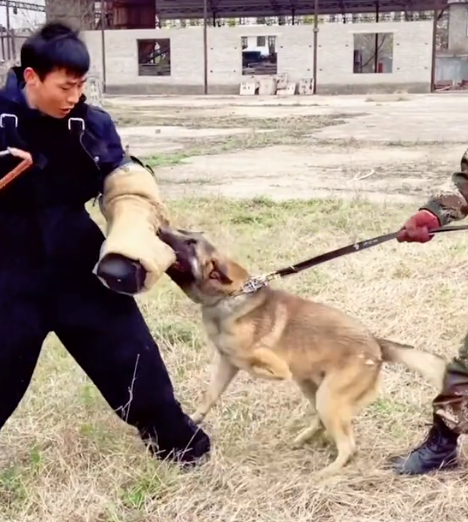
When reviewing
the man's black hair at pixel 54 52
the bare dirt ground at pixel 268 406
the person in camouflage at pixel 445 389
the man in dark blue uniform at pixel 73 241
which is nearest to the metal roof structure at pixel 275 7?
the bare dirt ground at pixel 268 406

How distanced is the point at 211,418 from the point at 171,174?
26.2 ft

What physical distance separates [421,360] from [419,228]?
1.79 feet

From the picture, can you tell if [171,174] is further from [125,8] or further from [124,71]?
[125,8]

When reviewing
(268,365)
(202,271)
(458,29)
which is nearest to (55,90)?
(202,271)

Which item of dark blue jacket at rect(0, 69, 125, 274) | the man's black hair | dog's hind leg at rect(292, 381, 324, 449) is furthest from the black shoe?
the man's black hair

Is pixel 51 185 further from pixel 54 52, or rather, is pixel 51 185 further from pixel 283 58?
pixel 283 58

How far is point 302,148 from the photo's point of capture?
14.5m

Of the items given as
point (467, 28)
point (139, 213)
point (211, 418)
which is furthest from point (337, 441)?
point (467, 28)

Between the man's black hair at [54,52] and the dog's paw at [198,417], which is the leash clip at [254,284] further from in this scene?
the man's black hair at [54,52]

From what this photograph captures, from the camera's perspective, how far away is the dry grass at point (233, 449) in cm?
305

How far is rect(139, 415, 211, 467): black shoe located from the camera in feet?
10.6

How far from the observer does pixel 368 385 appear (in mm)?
3332

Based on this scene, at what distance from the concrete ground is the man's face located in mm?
6843

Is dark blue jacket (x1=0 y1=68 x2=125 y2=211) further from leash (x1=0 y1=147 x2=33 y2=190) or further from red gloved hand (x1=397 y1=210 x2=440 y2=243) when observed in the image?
red gloved hand (x1=397 y1=210 x2=440 y2=243)
